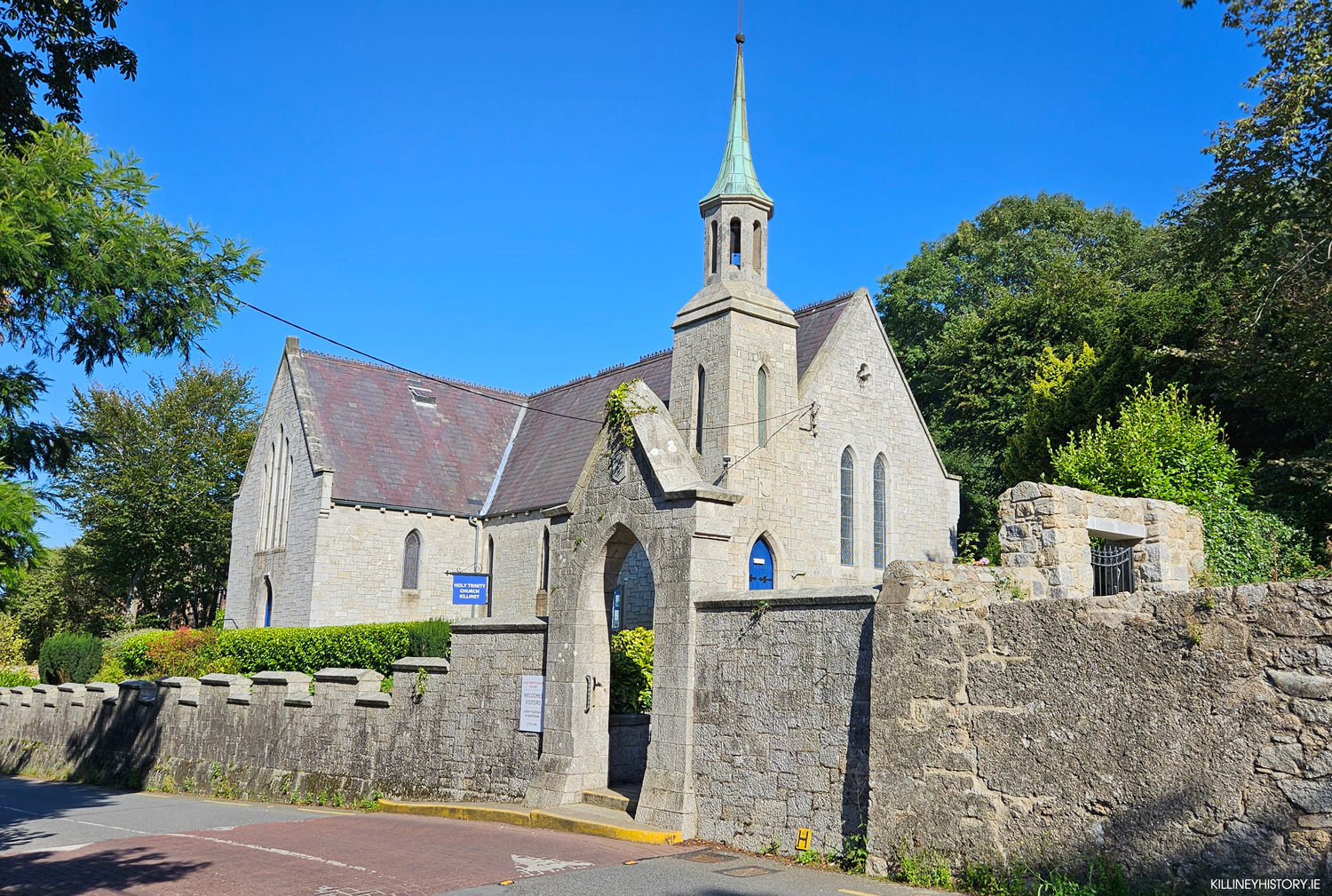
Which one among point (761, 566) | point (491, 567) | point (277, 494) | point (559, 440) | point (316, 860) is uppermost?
point (559, 440)

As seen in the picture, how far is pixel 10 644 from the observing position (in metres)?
40.1

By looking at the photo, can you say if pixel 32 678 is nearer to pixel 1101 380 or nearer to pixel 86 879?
pixel 86 879

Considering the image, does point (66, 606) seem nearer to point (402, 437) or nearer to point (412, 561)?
point (402, 437)

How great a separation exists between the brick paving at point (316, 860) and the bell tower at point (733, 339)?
42.9 feet

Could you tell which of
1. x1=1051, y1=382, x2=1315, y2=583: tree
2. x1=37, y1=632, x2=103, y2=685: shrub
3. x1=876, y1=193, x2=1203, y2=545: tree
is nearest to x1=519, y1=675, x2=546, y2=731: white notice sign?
x1=1051, y1=382, x2=1315, y2=583: tree

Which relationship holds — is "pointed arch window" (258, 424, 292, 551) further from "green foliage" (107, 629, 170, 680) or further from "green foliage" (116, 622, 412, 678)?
"green foliage" (107, 629, 170, 680)

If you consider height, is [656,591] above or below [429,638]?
above

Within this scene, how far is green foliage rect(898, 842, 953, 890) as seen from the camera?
8375 mm

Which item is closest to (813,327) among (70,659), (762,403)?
(762,403)

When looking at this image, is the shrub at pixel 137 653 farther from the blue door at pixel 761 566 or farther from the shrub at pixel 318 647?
the blue door at pixel 761 566

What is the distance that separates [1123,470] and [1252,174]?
631 centimetres

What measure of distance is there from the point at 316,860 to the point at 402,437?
25390mm

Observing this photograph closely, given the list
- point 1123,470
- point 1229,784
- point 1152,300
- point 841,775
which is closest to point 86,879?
point 841,775

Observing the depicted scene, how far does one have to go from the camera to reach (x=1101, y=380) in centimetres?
2669
